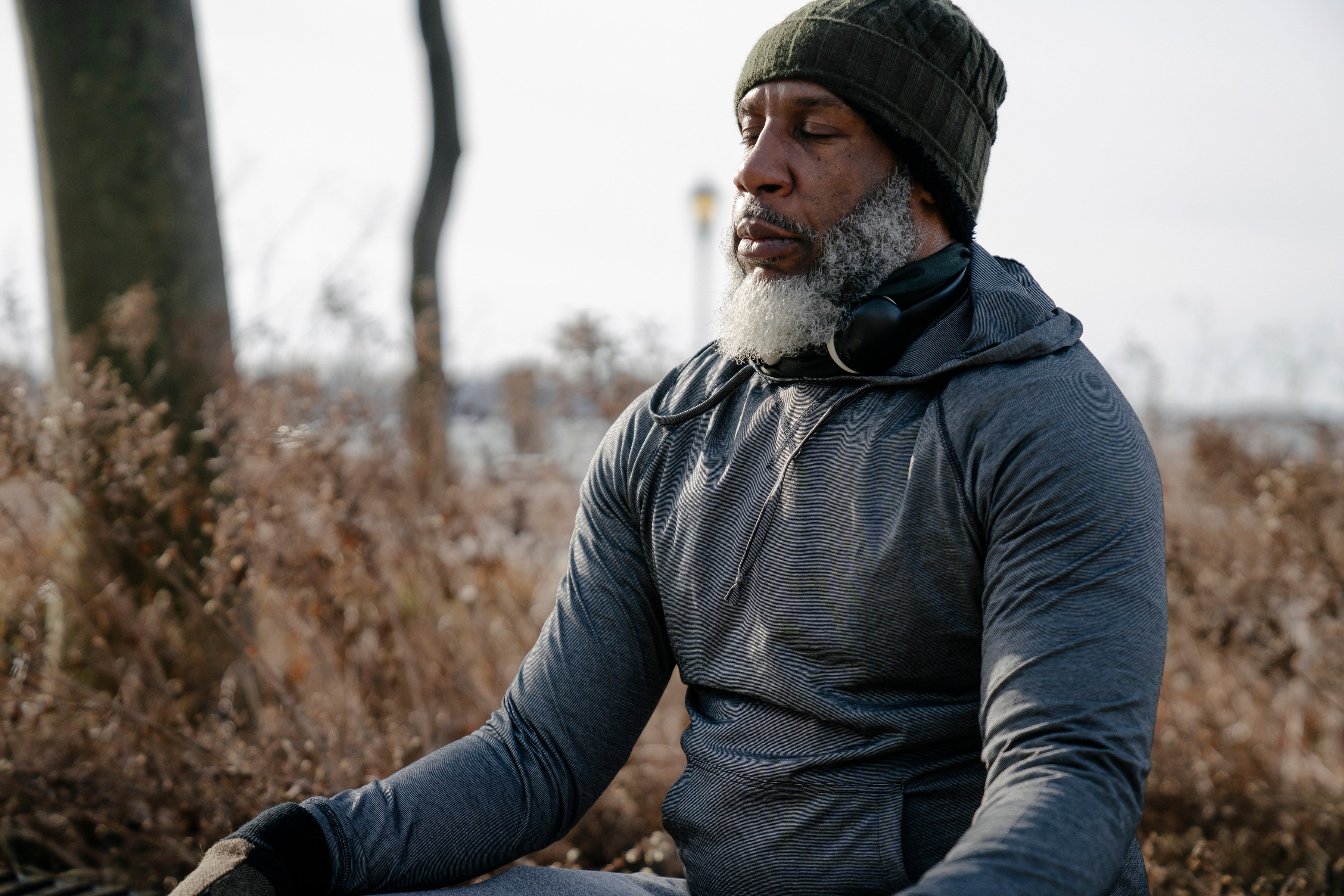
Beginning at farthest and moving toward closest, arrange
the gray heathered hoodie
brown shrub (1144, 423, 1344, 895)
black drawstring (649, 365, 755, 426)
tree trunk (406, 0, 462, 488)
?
tree trunk (406, 0, 462, 488), brown shrub (1144, 423, 1344, 895), black drawstring (649, 365, 755, 426), the gray heathered hoodie

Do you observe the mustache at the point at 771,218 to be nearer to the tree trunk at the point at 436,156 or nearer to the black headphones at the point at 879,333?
the black headphones at the point at 879,333

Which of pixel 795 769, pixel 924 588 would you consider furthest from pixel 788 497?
pixel 795 769

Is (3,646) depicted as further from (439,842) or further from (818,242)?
(818,242)

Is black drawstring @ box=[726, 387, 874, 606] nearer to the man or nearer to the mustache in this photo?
the man

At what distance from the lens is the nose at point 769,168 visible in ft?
6.11

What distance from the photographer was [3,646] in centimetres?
335

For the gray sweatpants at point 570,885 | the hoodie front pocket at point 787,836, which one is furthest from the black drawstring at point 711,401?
the gray sweatpants at point 570,885

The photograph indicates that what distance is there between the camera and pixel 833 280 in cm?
186

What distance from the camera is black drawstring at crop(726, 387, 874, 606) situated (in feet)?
5.65

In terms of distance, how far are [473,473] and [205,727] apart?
1.56m

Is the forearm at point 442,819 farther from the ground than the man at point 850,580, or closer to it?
closer to it

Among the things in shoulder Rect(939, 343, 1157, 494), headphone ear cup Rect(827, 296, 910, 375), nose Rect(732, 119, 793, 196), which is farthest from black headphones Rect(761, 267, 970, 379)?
nose Rect(732, 119, 793, 196)

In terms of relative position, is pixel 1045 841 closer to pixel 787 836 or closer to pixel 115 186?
pixel 787 836

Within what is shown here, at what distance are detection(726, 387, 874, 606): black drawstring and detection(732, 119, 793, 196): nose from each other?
1.39 ft
